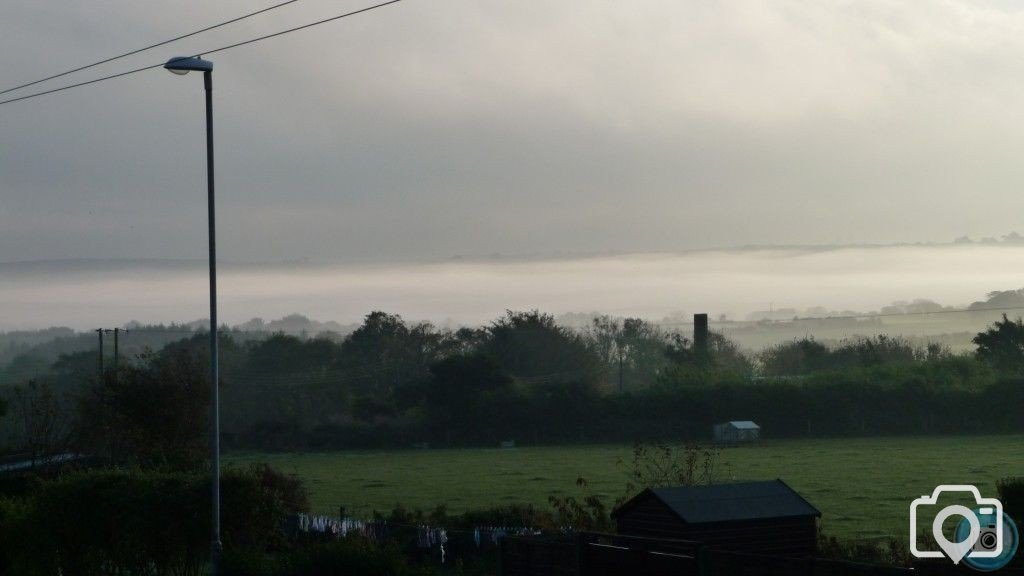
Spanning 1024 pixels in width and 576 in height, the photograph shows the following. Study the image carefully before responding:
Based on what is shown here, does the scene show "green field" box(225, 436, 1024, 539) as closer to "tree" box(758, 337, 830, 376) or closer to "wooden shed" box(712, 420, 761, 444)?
"wooden shed" box(712, 420, 761, 444)

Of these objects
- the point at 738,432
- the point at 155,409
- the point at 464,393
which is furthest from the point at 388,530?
the point at 464,393

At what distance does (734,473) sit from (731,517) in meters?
36.3

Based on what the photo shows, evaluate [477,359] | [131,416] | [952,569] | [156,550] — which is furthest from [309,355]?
[952,569]

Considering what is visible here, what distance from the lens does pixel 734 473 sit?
189 feet

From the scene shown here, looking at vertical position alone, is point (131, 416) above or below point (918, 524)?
above

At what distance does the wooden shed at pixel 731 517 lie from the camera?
22.2 m

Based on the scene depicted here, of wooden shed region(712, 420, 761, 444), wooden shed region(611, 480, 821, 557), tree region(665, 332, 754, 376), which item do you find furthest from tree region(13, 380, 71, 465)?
tree region(665, 332, 754, 376)

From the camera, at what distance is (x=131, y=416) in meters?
50.7

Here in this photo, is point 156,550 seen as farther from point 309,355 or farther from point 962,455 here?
point 309,355

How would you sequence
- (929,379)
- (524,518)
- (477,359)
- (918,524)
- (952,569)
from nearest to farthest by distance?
(952,569) → (524,518) → (918,524) → (929,379) → (477,359)

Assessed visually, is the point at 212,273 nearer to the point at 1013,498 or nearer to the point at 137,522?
the point at 137,522

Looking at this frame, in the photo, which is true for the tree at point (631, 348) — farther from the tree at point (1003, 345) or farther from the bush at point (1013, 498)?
the bush at point (1013, 498)

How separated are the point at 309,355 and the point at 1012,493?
11056 centimetres

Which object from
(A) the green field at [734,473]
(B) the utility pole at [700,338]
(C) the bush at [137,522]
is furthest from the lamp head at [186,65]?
(B) the utility pole at [700,338]
